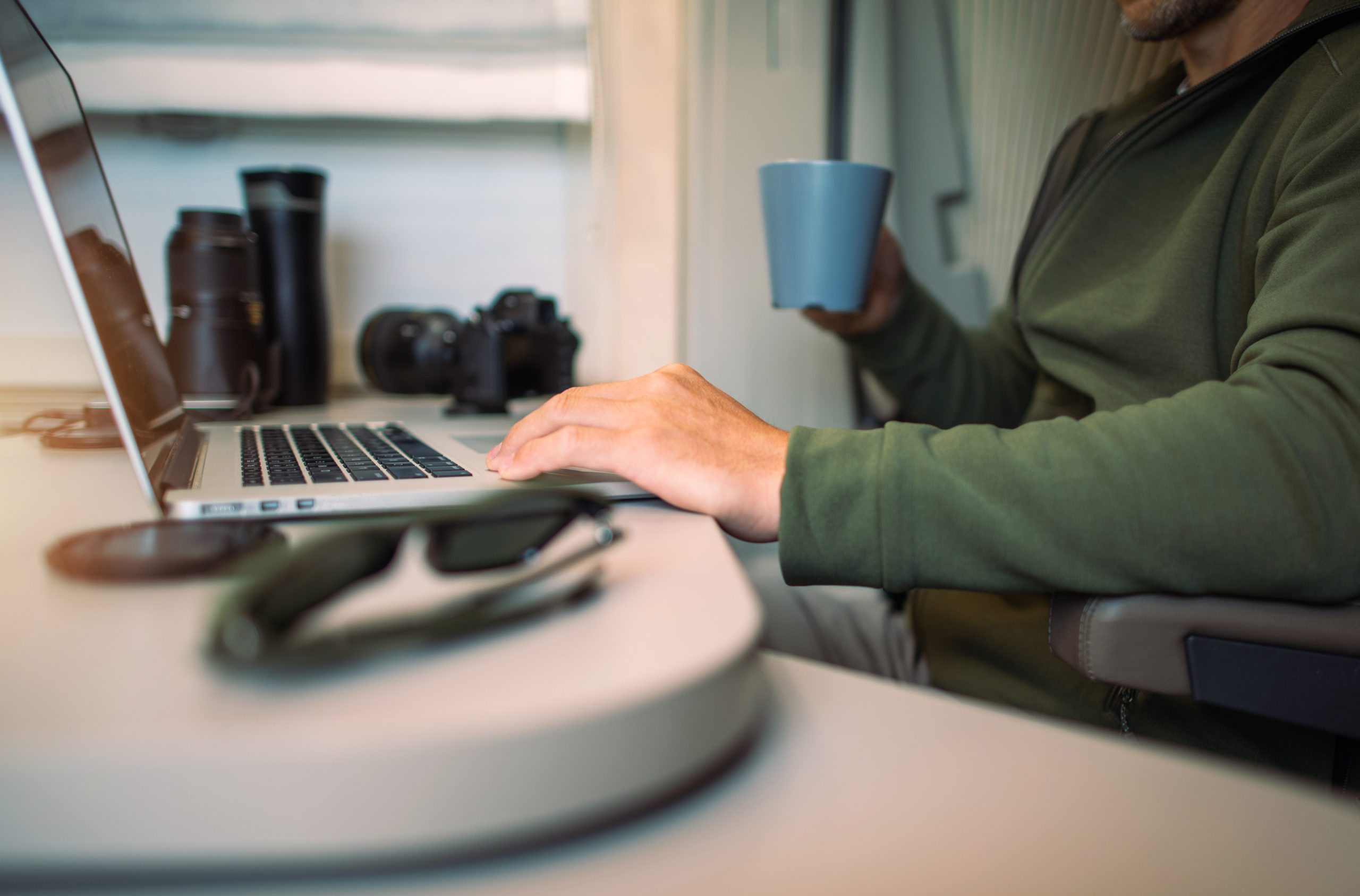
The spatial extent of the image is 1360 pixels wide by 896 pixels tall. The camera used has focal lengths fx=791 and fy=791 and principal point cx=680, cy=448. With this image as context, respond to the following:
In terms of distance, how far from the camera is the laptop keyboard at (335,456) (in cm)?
54

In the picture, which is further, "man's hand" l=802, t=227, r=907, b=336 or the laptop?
"man's hand" l=802, t=227, r=907, b=336

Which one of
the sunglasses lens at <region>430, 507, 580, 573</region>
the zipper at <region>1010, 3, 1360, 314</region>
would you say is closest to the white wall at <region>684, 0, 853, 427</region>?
the zipper at <region>1010, 3, 1360, 314</region>

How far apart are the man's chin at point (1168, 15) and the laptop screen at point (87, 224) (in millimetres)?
934

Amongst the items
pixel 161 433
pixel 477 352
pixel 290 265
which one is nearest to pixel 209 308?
pixel 290 265

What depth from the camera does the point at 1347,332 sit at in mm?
468

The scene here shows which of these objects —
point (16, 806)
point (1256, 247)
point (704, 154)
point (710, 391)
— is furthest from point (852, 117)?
point (16, 806)

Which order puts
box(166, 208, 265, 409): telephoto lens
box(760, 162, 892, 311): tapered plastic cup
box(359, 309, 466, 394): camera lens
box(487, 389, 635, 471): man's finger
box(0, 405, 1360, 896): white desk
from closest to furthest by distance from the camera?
box(0, 405, 1360, 896): white desk, box(487, 389, 635, 471): man's finger, box(760, 162, 892, 311): tapered plastic cup, box(166, 208, 265, 409): telephoto lens, box(359, 309, 466, 394): camera lens

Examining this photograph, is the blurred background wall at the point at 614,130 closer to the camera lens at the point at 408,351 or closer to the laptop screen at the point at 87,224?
the camera lens at the point at 408,351

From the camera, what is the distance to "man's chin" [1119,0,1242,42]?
77 centimetres

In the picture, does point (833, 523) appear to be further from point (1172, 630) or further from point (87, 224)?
point (87, 224)

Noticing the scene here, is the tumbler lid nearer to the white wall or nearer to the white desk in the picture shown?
the white wall

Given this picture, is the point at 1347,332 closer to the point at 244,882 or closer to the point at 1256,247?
the point at 1256,247

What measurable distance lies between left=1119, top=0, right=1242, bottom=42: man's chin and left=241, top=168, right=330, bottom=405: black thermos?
3.47 ft

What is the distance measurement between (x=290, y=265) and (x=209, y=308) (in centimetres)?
18
